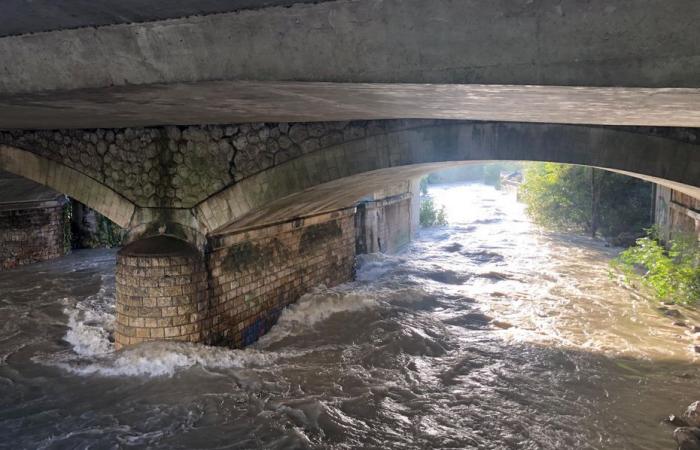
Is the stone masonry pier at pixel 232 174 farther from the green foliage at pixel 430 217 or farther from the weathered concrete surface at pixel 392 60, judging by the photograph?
the green foliage at pixel 430 217

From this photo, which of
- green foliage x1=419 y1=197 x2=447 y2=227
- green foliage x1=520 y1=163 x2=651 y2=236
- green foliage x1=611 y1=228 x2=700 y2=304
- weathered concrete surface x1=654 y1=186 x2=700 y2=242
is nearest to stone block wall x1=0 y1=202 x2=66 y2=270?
green foliage x1=419 y1=197 x2=447 y2=227

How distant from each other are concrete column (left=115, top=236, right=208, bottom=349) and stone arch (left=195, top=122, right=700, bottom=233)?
59 centimetres

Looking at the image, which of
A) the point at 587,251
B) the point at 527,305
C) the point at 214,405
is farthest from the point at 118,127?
the point at 587,251

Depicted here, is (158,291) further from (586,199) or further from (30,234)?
(586,199)

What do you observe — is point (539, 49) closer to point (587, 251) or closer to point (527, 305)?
point (527, 305)

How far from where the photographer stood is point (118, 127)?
680 cm

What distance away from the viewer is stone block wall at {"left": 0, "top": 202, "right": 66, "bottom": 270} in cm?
1248

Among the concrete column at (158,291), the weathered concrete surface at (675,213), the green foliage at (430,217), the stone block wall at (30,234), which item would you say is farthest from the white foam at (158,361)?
the green foliage at (430,217)

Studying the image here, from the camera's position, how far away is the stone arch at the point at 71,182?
695cm

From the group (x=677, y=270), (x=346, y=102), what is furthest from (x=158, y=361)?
(x=677, y=270)

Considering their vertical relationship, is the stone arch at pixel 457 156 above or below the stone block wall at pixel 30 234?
above

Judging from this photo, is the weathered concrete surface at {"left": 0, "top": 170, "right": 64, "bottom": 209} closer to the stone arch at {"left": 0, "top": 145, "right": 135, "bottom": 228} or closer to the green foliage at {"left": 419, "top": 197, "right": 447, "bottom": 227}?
the stone arch at {"left": 0, "top": 145, "right": 135, "bottom": 228}

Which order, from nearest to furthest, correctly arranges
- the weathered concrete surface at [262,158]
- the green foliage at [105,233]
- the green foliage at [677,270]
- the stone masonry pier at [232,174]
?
the weathered concrete surface at [262,158]
the stone masonry pier at [232,174]
the green foliage at [677,270]
the green foliage at [105,233]

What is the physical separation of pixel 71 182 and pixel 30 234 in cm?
726
